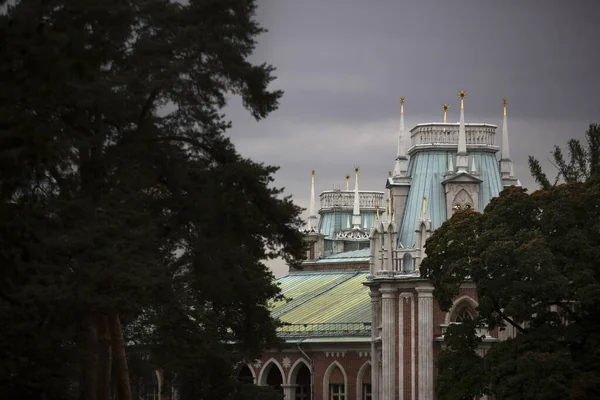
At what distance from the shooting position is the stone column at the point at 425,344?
74.4 meters

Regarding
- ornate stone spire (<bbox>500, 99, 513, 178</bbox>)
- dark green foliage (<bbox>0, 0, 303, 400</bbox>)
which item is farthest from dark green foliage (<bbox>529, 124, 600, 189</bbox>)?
dark green foliage (<bbox>0, 0, 303, 400</bbox>)

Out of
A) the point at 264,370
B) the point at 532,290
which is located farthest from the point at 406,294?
the point at 264,370

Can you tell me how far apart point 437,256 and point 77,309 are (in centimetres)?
2855

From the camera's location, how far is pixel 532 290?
Answer: 53.8 meters

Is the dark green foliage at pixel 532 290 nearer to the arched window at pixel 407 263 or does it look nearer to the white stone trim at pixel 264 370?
the arched window at pixel 407 263

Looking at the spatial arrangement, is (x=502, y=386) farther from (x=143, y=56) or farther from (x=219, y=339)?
(x=143, y=56)

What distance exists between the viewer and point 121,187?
3572 centimetres

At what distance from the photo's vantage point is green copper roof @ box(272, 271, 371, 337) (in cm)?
9506

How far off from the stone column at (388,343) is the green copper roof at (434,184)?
2.84 meters

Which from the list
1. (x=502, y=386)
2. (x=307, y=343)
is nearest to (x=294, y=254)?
(x=502, y=386)

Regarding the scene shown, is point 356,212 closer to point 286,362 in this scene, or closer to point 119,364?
point 286,362

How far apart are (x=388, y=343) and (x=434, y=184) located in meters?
8.20

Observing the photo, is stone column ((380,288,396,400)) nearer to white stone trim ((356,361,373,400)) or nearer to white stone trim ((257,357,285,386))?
white stone trim ((356,361,373,400))

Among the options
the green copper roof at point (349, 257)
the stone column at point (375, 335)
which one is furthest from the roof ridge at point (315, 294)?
the stone column at point (375, 335)
